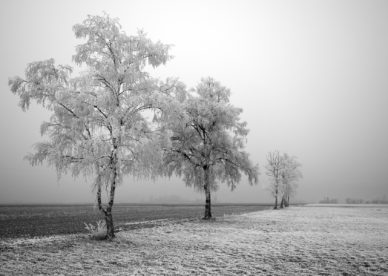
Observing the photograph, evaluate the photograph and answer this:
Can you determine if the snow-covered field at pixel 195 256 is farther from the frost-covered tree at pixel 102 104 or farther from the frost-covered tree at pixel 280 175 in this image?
the frost-covered tree at pixel 280 175

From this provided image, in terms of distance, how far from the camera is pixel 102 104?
15.2m

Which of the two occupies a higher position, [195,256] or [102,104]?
[102,104]

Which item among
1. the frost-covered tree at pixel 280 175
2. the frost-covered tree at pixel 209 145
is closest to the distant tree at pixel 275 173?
the frost-covered tree at pixel 280 175

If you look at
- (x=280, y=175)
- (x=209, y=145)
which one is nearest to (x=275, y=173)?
(x=280, y=175)

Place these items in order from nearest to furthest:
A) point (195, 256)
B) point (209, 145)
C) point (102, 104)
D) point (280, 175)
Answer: point (195, 256)
point (102, 104)
point (209, 145)
point (280, 175)

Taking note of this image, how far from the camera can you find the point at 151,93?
1716 centimetres

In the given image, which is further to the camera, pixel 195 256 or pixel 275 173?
pixel 275 173

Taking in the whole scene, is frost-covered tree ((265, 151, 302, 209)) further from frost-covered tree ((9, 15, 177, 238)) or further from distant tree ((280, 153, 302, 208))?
frost-covered tree ((9, 15, 177, 238))

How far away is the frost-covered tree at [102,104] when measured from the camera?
15.0m

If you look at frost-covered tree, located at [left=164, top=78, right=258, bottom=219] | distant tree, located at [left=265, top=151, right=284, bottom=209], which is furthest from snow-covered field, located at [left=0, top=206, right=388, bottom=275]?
distant tree, located at [left=265, top=151, right=284, bottom=209]

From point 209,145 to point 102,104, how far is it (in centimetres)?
1719

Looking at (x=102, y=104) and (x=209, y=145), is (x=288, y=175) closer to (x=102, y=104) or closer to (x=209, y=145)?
(x=209, y=145)

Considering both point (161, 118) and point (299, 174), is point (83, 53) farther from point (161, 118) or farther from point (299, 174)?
point (299, 174)

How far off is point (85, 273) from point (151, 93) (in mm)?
10510
